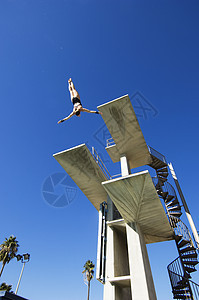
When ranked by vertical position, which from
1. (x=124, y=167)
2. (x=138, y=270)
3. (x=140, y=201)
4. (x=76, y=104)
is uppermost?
(x=76, y=104)

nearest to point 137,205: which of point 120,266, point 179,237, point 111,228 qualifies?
point 111,228

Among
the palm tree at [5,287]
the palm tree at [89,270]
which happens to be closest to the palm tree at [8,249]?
the palm tree at [5,287]

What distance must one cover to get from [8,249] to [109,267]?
19794 millimetres

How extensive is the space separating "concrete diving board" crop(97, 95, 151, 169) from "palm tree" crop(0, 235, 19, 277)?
19.8m

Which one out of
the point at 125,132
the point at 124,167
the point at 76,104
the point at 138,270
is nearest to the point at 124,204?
the point at 138,270

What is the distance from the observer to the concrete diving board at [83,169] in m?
9.75

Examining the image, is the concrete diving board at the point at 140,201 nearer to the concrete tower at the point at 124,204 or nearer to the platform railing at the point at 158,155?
the concrete tower at the point at 124,204

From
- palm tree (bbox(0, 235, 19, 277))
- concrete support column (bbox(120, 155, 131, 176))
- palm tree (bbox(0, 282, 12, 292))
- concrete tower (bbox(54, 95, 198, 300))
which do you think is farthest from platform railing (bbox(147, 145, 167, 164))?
palm tree (bbox(0, 282, 12, 292))

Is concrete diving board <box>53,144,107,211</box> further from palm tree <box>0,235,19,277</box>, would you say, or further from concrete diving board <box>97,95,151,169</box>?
palm tree <box>0,235,19,277</box>

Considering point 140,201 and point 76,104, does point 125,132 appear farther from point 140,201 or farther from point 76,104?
point 140,201

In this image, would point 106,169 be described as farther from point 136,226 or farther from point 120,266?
point 120,266

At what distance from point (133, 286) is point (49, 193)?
762 cm

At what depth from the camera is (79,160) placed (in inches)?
395

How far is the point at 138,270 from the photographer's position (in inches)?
291
